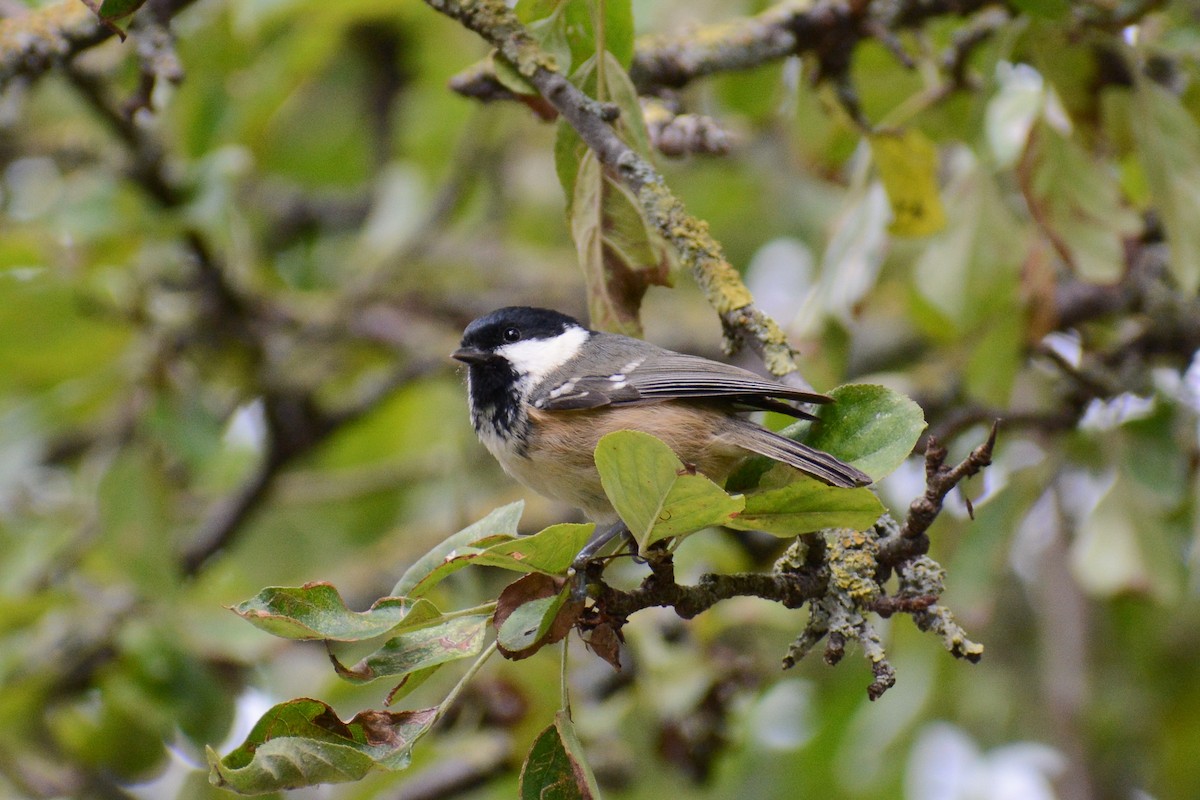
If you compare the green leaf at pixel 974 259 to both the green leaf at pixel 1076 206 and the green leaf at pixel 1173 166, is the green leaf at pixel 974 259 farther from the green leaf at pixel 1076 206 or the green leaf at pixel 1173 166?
the green leaf at pixel 1173 166

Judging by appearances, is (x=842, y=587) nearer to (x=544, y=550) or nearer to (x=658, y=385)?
(x=544, y=550)

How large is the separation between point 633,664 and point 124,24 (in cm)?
241

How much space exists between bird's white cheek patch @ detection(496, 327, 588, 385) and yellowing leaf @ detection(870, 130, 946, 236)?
89 cm

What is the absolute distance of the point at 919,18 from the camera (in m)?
3.00

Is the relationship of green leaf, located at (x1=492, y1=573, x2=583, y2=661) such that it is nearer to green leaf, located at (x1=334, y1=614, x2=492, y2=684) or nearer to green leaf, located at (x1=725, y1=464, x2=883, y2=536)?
green leaf, located at (x1=334, y1=614, x2=492, y2=684)

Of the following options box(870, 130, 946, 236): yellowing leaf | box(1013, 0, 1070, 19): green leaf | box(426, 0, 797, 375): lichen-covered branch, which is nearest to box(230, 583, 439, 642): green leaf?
box(426, 0, 797, 375): lichen-covered branch

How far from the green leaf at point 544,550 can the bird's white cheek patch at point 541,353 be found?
4.13 ft

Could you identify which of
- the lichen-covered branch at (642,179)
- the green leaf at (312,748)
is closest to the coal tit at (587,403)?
the lichen-covered branch at (642,179)

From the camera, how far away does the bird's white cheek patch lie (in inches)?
118

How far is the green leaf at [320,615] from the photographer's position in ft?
5.38

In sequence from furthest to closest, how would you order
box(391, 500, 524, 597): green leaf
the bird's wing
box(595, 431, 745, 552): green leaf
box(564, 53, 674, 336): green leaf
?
the bird's wing, box(564, 53, 674, 336): green leaf, box(391, 500, 524, 597): green leaf, box(595, 431, 745, 552): green leaf

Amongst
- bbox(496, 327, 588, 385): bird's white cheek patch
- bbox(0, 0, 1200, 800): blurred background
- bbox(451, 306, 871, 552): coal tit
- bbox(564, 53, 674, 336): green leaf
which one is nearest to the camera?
bbox(564, 53, 674, 336): green leaf

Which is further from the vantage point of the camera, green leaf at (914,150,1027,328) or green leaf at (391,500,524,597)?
green leaf at (914,150,1027,328)

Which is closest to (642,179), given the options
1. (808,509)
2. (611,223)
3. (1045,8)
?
(611,223)
